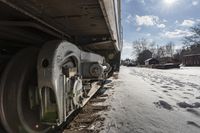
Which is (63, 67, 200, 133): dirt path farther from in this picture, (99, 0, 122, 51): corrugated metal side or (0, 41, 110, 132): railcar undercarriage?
(99, 0, 122, 51): corrugated metal side

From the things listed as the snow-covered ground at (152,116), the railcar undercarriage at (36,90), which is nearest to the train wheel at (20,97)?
the railcar undercarriage at (36,90)

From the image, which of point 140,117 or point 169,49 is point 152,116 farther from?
point 169,49

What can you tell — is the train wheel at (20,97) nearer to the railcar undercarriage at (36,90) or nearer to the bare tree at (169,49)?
the railcar undercarriage at (36,90)

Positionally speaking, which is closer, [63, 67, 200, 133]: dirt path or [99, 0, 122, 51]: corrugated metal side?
[99, 0, 122, 51]: corrugated metal side

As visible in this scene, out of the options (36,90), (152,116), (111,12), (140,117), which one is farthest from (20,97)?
(152,116)

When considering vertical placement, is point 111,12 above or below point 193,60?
above

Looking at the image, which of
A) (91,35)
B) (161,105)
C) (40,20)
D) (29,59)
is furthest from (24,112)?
(161,105)

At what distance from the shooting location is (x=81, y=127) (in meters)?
3.26

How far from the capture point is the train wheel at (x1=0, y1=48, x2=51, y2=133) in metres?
2.40

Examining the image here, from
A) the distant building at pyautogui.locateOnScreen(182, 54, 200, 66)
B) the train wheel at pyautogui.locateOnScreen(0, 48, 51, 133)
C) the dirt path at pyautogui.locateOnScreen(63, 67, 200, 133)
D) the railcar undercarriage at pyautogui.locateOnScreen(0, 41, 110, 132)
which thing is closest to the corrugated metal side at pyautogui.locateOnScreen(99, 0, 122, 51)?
the railcar undercarriage at pyautogui.locateOnScreen(0, 41, 110, 132)

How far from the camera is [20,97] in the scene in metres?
2.46

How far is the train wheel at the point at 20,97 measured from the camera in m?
2.40

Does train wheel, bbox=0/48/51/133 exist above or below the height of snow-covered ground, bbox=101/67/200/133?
above

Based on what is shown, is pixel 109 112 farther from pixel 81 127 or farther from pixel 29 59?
pixel 29 59
